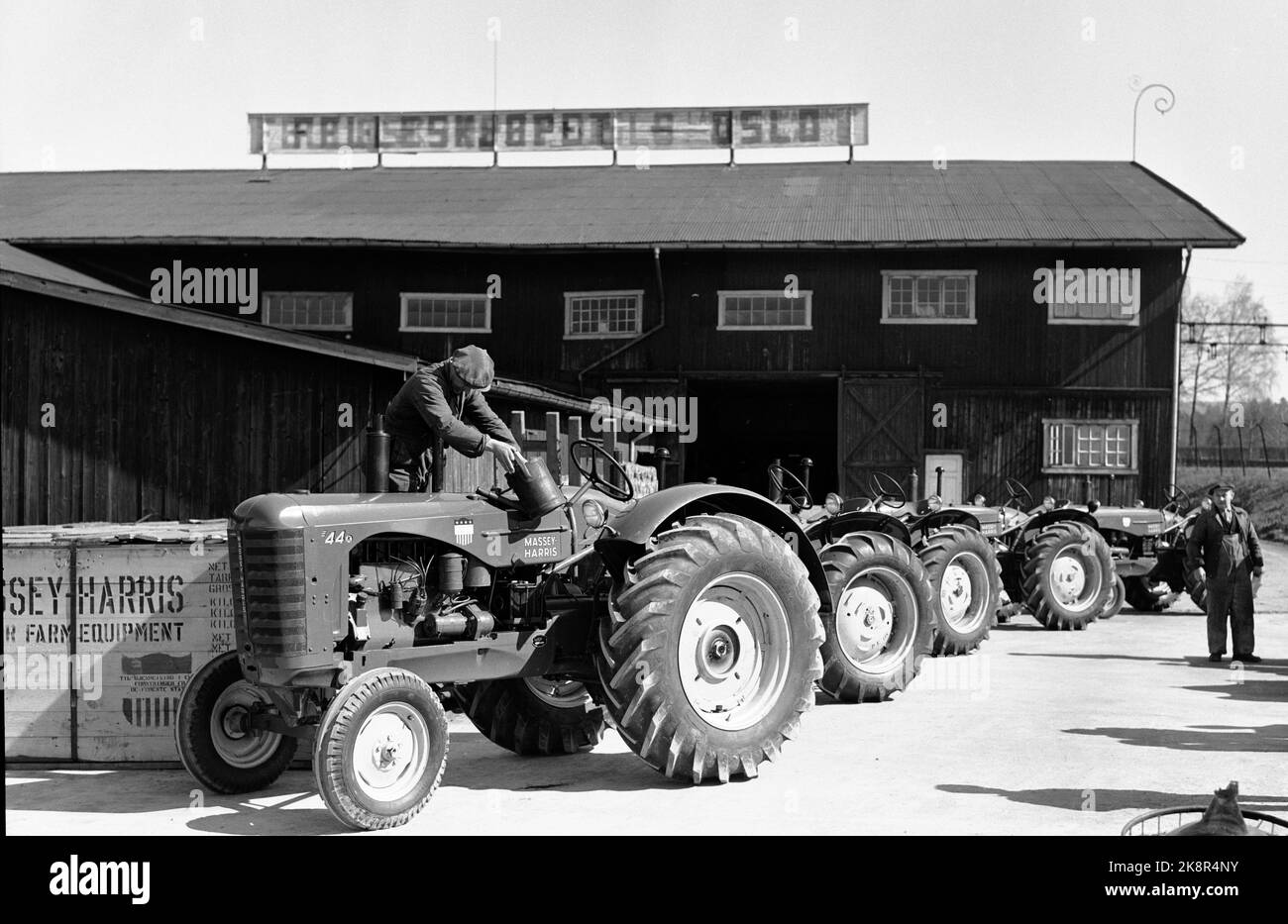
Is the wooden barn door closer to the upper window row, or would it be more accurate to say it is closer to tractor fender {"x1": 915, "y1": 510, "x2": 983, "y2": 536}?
the upper window row

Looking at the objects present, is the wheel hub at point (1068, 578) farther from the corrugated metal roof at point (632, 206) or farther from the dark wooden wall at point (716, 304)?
the corrugated metal roof at point (632, 206)

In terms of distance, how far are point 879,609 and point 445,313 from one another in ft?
57.5

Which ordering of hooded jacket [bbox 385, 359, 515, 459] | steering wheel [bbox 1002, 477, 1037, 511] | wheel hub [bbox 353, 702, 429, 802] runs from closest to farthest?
1. wheel hub [bbox 353, 702, 429, 802]
2. hooded jacket [bbox 385, 359, 515, 459]
3. steering wheel [bbox 1002, 477, 1037, 511]

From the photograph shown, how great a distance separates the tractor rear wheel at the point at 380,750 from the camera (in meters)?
5.90

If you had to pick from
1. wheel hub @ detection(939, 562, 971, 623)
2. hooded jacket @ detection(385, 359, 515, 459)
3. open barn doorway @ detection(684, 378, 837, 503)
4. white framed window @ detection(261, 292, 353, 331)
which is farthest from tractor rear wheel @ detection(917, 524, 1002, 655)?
white framed window @ detection(261, 292, 353, 331)

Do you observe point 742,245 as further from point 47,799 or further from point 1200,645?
point 47,799

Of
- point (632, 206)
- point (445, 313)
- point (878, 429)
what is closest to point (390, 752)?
point (878, 429)

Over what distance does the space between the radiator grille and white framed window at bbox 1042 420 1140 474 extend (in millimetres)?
20702

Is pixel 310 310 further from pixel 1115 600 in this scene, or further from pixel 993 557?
pixel 993 557

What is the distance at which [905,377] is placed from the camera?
25.1 metres

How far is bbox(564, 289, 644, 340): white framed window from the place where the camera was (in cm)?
2611

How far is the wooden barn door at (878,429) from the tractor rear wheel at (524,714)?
1727cm
